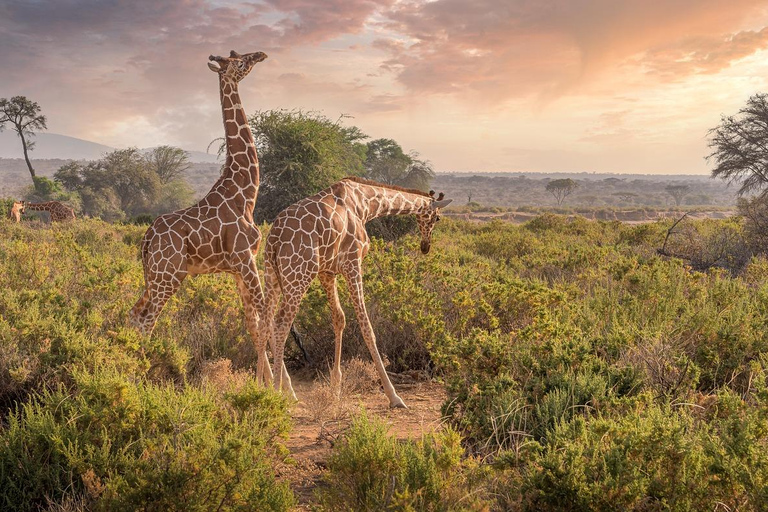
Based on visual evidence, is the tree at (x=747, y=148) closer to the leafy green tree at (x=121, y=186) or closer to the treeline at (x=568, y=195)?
the treeline at (x=568, y=195)

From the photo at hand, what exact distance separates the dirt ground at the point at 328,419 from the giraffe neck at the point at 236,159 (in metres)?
2.02

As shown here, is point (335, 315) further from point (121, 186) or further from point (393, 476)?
point (121, 186)

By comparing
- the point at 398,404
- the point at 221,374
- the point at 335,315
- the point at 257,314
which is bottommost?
the point at 398,404

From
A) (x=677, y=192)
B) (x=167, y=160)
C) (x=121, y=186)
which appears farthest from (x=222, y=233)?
(x=677, y=192)

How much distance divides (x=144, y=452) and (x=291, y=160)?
19393 millimetres

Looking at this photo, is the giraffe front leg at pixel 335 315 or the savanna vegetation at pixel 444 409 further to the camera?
the giraffe front leg at pixel 335 315

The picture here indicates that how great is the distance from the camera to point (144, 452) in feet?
10.8

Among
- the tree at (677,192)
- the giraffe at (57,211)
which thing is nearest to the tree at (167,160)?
the giraffe at (57,211)

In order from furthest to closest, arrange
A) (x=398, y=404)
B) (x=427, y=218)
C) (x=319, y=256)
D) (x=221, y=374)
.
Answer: (x=427, y=218)
(x=221, y=374)
(x=398, y=404)
(x=319, y=256)

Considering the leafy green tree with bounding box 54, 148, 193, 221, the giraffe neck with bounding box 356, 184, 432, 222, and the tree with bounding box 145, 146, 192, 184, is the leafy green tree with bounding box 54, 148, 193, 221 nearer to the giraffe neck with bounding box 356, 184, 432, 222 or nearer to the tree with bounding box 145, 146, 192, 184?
the tree with bounding box 145, 146, 192, 184

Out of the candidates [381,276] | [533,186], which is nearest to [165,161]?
[381,276]

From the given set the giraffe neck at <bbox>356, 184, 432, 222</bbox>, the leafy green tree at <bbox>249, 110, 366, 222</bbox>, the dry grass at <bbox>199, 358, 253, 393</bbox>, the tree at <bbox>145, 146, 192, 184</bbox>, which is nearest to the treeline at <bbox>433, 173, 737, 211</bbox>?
the leafy green tree at <bbox>249, 110, 366, 222</bbox>

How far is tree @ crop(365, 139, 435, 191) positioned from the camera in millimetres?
54531

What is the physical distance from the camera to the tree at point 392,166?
2147 inches
